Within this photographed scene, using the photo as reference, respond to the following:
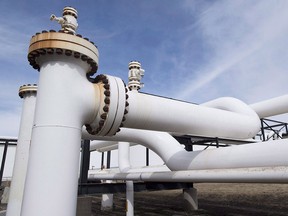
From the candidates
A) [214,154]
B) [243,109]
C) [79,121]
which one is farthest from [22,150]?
[243,109]

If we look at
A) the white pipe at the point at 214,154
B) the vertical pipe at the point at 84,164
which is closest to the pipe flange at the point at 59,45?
the white pipe at the point at 214,154

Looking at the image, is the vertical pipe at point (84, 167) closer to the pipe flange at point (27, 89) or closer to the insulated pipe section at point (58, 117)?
the pipe flange at point (27, 89)

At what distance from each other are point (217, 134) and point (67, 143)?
3.45 metres

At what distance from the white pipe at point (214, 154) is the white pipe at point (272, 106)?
5108mm

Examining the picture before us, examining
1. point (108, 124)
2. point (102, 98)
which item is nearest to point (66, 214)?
point (108, 124)

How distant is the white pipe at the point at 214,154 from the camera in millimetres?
4230

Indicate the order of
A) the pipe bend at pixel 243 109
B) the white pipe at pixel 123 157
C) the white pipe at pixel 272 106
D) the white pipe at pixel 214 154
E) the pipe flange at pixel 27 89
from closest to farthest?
1. the white pipe at pixel 214 154
2. the pipe flange at pixel 27 89
3. the pipe bend at pixel 243 109
4. the white pipe at pixel 272 106
5. the white pipe at pixel 123 157

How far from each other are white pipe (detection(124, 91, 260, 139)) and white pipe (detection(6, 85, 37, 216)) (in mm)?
2620

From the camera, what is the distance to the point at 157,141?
6.79 m

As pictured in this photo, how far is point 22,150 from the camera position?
215 inches

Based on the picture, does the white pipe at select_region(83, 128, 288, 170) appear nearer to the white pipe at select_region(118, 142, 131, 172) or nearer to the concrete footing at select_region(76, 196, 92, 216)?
the concrete footing at select_region(76, 196, 92, 216)

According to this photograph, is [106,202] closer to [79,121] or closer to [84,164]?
[84,164]

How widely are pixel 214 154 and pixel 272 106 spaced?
18.4ft

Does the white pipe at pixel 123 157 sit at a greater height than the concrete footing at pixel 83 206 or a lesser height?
greater
